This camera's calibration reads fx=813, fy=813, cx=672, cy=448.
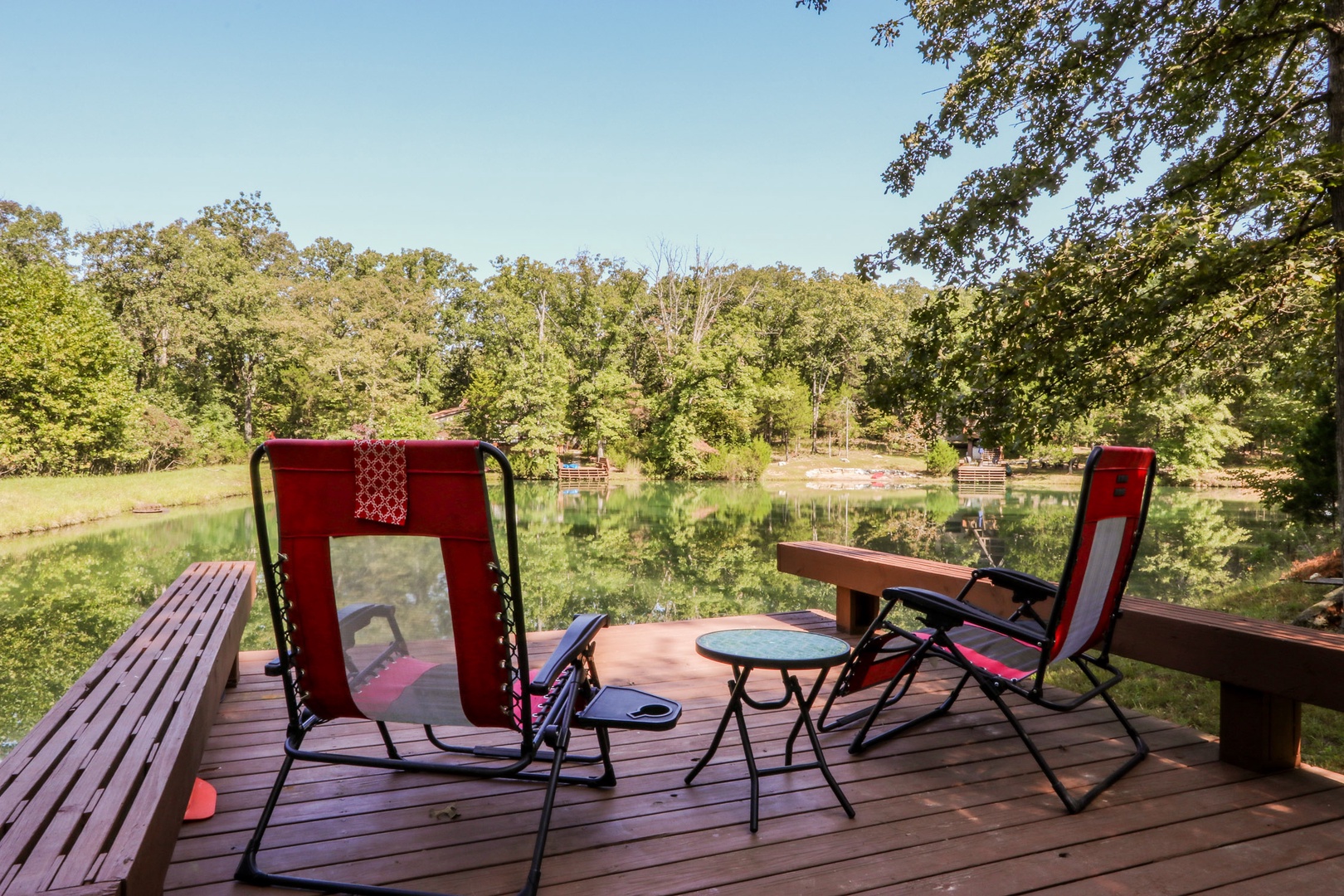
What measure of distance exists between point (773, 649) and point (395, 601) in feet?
3.31

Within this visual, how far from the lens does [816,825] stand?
2.03 metres

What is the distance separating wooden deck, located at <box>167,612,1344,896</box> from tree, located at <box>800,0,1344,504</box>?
2.72 meters

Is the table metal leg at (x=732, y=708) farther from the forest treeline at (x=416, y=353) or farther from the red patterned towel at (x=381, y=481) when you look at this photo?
the forest treeline at (x=416, y=353)

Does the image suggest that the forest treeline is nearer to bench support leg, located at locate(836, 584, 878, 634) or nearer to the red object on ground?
bench support leg, located at locate(836, 584, 878, 634)

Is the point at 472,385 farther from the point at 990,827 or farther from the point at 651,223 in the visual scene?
the point at 990,827

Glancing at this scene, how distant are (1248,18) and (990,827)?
506 cm

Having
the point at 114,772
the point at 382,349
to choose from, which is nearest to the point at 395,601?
the point at 114,772

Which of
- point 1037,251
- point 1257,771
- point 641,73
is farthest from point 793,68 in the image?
point 1257,771

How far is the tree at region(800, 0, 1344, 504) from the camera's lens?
449 cm

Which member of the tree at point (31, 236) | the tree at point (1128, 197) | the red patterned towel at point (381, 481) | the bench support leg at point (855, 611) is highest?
the tree at point (31, 236)

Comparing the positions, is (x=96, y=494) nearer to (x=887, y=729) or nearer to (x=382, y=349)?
(x=382, y=349)

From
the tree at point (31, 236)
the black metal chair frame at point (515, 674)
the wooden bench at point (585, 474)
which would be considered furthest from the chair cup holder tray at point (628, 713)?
the tree at point (31, 236)

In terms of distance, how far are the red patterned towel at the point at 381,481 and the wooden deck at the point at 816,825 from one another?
0.79 meters

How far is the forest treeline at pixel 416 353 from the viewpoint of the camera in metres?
22.2
